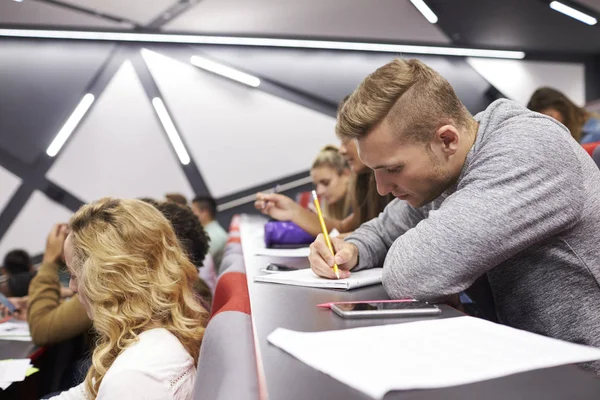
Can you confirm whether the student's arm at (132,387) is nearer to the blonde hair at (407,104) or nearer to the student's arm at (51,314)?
the blonde hair at (407,104)

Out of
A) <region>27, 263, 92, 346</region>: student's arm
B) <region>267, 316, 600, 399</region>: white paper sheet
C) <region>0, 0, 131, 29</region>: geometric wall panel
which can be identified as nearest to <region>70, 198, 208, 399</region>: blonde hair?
<region>267, 316, 600, 399</region>: white paper sheet

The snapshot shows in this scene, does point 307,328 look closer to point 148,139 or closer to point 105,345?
point 105,345

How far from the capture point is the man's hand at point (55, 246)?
78.5 inches

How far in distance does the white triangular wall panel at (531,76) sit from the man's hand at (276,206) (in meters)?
4.92

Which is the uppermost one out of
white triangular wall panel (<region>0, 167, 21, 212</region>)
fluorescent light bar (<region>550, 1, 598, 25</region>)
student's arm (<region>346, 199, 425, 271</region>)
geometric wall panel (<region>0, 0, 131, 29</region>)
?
geometric wall panel (<region>0, 0, 131, 29</region>)

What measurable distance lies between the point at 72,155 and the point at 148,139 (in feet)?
2.52

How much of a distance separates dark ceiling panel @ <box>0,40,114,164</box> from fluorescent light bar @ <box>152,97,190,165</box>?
716 mm

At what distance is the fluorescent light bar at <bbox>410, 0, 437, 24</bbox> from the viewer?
15.4ft

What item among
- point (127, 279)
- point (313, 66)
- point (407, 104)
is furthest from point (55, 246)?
point (313, 66)

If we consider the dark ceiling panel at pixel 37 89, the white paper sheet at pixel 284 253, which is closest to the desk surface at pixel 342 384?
the white paper sheet at pixel 284 253

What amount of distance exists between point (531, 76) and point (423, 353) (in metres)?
6.48

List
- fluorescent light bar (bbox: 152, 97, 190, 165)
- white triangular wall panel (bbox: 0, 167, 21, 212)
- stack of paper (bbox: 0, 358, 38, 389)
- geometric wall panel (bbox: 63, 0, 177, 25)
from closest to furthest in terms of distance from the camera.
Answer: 1. stack of paper (bbox: 0, 358, 38, 389)
2. geometric wall panel (bbox: 63, 0, 177, 25)
3. white triangular wall panel (bbox: 0, 167, 21, 212)
4. fluorescent light bar (bbox: 152, 97, 190, 165)

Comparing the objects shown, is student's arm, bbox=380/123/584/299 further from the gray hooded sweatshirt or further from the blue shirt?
the blue shirt

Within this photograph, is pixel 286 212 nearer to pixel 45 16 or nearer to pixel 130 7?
pixel 130 7
